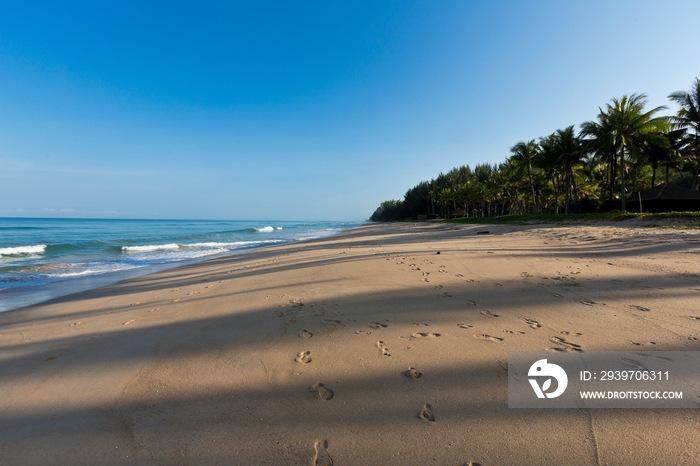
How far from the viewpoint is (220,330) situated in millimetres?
4125

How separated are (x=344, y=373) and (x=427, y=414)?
888 mm

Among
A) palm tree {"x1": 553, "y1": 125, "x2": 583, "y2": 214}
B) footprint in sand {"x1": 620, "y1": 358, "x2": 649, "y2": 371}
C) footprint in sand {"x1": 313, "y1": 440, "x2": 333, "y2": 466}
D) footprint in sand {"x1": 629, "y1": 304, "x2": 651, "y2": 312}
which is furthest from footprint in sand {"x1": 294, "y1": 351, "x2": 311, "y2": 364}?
palm tree {"x1": 553, "y1": 125, "x2": 583, "y2": 214}

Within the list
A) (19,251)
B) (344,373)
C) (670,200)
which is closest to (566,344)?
(344,373)

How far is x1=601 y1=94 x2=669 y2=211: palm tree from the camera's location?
A: 78.8ft

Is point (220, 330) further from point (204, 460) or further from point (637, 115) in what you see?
point (637, 115)

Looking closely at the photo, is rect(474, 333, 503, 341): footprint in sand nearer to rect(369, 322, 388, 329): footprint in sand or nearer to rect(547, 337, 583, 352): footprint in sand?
rect(547, 337, 583, 352): footprint in sand

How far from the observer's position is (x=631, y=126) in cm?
2461

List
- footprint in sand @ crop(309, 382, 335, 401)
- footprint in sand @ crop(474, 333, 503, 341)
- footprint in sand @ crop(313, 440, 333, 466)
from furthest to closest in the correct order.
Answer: footprint in sand @ crop(474, 333, 503, 341) → footprint in sand @ crop(309, 382, 335, 401) → footprint in sand @ crop(313, 440, 333, 466)

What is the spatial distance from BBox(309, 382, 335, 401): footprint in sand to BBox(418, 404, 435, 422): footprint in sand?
2.44ft

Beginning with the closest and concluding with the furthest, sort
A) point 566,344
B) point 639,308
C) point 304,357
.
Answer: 1. point 566,344
2. point 304,357
3. point 639,308

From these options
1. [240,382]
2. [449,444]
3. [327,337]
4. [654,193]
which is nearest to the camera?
[449,444]

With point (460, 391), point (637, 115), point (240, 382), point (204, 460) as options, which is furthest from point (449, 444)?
point (637, 115)

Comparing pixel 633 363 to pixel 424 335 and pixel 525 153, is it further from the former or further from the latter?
pixel 525 153

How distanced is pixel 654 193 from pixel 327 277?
30890 millimetres
